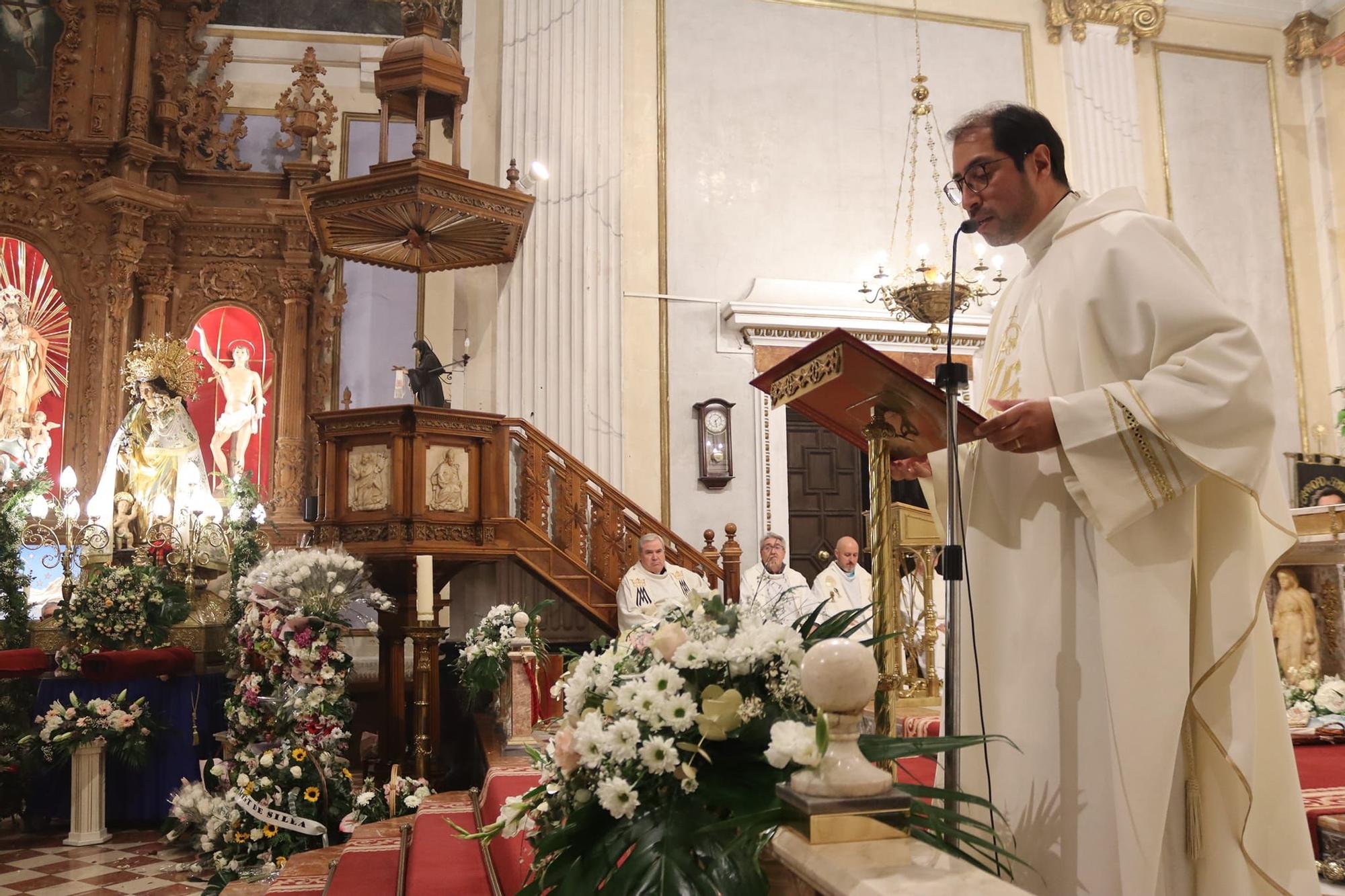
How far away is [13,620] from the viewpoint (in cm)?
788

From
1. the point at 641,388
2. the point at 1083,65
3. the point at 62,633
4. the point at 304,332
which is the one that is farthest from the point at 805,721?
the point at 1083,65

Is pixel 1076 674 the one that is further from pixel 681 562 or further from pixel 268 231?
pixel 268 231

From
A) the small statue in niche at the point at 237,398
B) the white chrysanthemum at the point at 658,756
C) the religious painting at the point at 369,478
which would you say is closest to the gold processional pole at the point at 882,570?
the white chrysanthemum at the point at 658,756

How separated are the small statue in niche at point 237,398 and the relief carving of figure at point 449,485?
315 centimetres

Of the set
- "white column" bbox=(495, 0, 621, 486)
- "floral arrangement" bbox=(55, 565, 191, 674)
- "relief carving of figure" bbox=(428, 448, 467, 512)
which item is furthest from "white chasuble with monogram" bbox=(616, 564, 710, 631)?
"floral arrangement" bbox=(55, 565, 191, 674)

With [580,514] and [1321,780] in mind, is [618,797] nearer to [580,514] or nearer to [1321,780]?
[1321,780]

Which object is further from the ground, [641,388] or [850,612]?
[641,388]

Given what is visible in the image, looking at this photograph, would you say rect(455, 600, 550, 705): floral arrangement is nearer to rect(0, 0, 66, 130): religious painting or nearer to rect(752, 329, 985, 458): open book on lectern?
rect(752, 329, 985, 458): open book on lectern

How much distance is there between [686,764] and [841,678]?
391mm

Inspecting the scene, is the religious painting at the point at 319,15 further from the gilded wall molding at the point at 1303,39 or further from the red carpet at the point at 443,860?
the gilded wall molding at the point at 1303,39

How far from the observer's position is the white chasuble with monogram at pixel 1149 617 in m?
1.99

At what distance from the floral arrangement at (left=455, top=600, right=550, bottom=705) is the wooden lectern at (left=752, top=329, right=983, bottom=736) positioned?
378cm

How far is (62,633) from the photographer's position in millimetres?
7500

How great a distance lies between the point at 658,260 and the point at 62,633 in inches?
238
